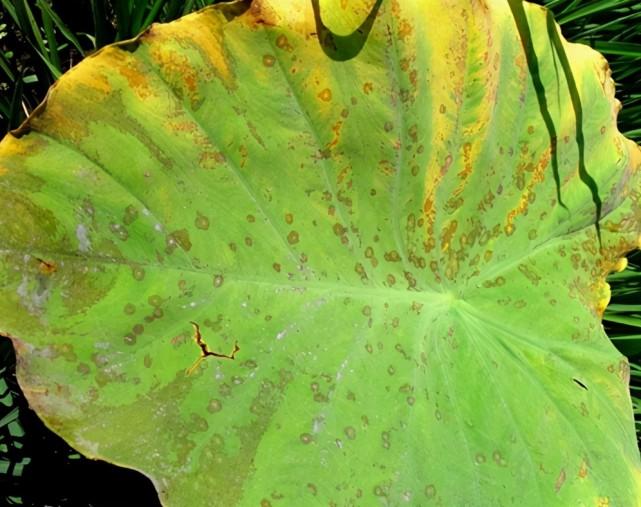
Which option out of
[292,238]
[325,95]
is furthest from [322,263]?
[325,95]

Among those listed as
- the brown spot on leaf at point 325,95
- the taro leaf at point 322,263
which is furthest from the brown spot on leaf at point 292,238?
the brown spot on leaf at point 325,95

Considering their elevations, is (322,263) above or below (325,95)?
below

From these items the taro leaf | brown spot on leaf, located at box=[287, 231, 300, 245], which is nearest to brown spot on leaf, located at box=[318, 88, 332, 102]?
the taro leaf

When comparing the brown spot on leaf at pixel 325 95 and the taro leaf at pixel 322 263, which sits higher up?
the brown spot on leaf at pixel 325 95

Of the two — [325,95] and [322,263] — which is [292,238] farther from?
[325,95]

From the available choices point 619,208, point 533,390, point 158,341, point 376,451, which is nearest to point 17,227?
point 158,341

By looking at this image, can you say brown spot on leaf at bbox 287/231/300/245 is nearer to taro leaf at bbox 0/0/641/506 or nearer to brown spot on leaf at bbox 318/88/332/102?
taro leaf at bbox 0/0/641/506

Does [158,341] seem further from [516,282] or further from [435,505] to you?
[516,282]

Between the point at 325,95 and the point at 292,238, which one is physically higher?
the point at 325,95

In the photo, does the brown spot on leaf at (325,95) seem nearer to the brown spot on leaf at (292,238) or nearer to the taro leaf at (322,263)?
the taro leaf at (322,263)
